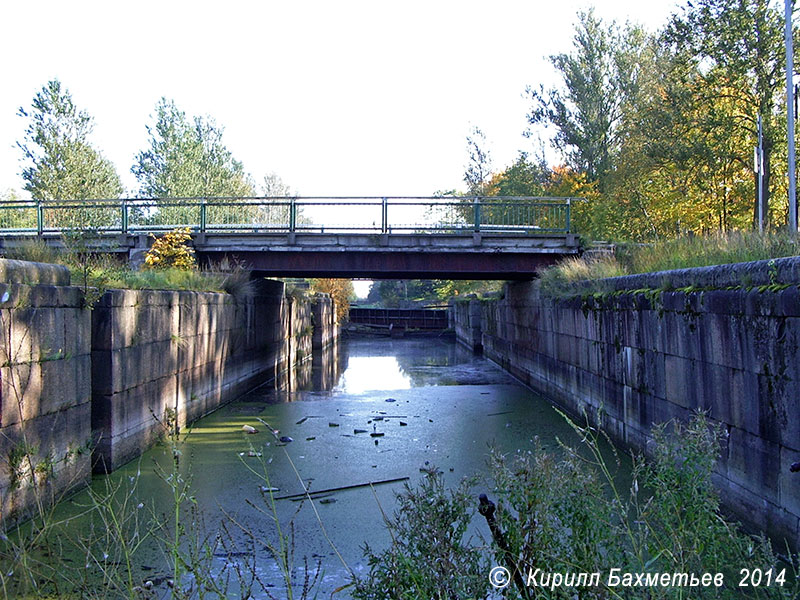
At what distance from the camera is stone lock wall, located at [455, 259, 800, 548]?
5281mm

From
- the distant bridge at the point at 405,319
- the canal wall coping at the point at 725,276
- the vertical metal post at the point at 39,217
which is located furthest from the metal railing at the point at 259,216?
the distant bridge at the point at 405,319

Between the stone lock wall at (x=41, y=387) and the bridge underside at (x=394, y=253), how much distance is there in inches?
372

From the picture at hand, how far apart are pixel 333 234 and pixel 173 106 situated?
3101cm

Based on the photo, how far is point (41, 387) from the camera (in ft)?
21.5

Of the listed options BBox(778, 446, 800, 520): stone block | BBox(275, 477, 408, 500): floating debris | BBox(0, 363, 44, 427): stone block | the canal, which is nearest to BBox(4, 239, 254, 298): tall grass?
BBox(0, 363, 44, 427): stone block

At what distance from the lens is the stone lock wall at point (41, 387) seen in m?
5.97

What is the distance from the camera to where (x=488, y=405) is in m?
14.4

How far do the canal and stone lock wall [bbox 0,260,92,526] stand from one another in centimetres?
52

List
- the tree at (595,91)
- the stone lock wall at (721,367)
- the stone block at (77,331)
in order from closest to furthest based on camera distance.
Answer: the stone lock wall at (721,367) → the stone block at (77,331) → the tree at (595,91)

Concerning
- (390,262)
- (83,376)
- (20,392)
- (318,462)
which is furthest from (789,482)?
(390,262)

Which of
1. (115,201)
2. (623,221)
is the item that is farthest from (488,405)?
(115,201)

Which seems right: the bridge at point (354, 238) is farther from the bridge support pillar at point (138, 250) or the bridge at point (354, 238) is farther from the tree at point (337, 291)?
the tree at point (337, 291)

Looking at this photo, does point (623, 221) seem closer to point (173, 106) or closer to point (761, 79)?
point (761, 79)

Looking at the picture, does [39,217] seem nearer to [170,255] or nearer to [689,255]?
[170,255]
